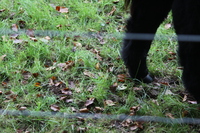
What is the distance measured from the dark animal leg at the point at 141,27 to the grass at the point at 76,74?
13 centimetres

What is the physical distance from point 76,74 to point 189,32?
1.25 meters

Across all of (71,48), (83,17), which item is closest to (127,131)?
(71,48)

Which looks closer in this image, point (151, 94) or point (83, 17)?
point (151, 94)

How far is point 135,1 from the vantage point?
206cm

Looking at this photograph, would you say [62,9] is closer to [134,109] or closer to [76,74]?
[76,74]

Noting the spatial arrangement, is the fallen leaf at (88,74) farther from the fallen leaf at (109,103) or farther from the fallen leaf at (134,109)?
the fallen leaf at (134,109)

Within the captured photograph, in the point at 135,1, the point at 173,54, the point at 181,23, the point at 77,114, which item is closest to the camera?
the point at 181,23

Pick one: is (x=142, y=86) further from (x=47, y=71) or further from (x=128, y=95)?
(x=47, y=71)

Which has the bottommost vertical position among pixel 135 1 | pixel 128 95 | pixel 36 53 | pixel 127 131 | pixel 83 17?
pixel 127 131

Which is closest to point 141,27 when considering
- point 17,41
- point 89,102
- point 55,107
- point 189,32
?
point 189,32

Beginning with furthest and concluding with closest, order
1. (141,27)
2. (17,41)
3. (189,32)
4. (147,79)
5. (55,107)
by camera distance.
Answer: (17,41)
(147,79)
(55,107)
(141,27)
(189,32)

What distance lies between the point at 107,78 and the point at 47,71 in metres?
0.52

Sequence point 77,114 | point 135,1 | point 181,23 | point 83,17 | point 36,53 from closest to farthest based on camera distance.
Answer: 1. point 181,23
2. point 135,1
3. point 77,114
4. point 36,53
5. point 83,17

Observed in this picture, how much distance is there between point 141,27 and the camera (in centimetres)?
211
